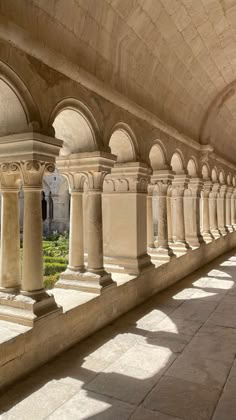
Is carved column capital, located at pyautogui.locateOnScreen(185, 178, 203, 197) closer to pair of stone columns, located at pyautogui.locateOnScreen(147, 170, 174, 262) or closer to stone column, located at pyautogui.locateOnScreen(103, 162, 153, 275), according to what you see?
pair of stone columns, located at pyautogui.locateOnScreen(147, 170, 174, 262)

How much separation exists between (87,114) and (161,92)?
2445 mm

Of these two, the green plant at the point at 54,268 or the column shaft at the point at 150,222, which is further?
the green plant at the point at 54,268

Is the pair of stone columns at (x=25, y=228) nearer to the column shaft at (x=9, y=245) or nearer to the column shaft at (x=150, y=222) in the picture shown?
the column shaft at (x=9, y=245)

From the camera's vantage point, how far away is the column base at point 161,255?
645cm

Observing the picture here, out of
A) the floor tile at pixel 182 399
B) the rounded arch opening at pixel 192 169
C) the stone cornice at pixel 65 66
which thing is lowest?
the floor tile at pixel 182 399

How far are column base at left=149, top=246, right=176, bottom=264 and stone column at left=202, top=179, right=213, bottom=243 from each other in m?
3.30

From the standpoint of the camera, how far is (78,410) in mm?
2559

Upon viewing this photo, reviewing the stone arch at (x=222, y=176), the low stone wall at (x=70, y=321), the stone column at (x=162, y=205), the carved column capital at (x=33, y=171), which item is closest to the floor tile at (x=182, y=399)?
the low stone wall at (x=70, y=321)

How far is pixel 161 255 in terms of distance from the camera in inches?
257

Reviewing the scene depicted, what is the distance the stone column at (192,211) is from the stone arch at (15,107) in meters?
5.90

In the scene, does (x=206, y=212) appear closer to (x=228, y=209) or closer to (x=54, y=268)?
(x=228, y=209)

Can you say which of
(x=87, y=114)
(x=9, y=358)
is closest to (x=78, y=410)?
(x=9, y=358)

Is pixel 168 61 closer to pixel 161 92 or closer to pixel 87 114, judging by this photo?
pixel 161 92

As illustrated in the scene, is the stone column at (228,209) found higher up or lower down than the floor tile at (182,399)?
higher up
